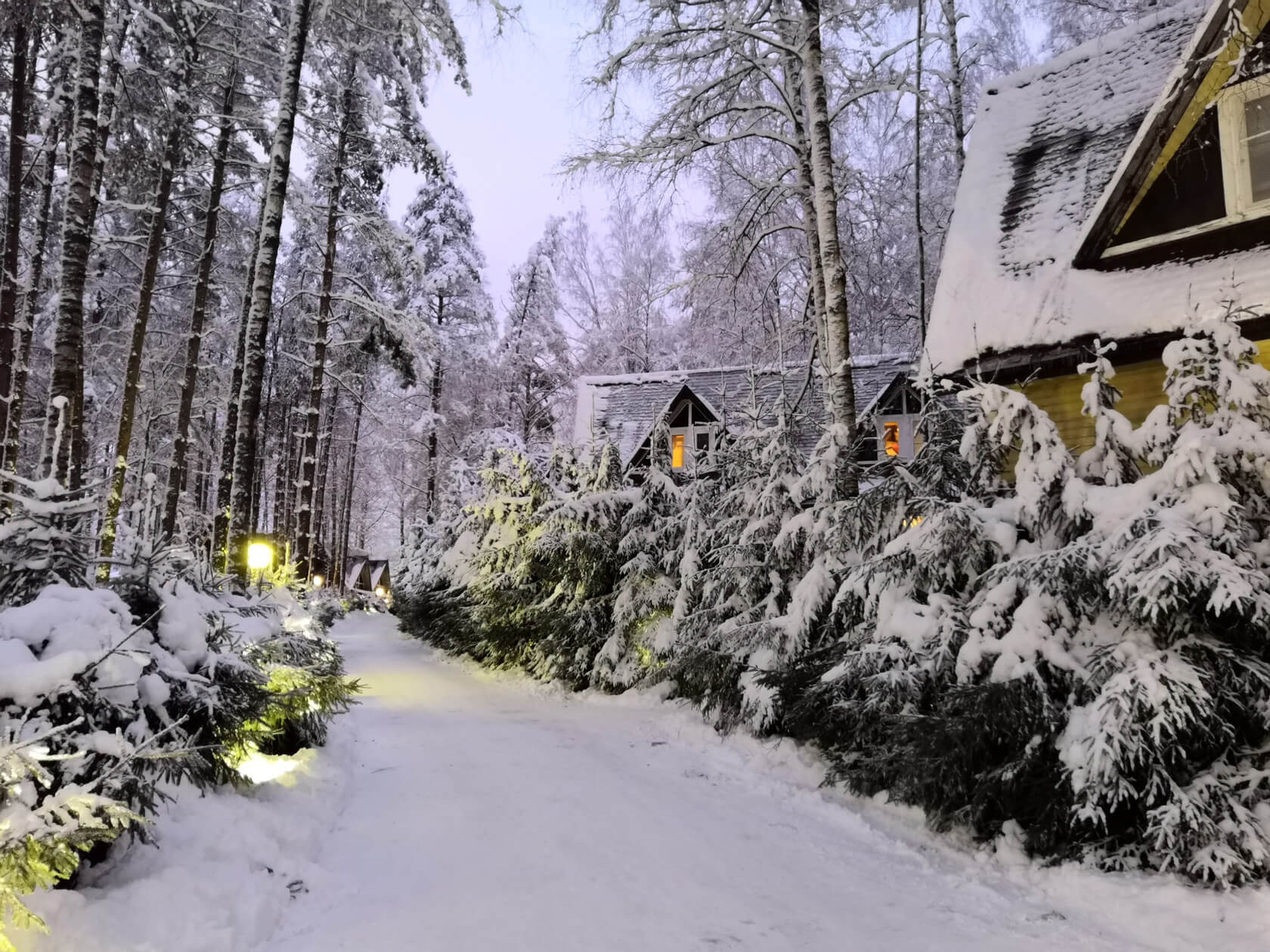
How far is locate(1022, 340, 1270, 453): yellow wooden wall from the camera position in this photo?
8367mm

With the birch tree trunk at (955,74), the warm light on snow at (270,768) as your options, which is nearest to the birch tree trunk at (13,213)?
the warm light on snow at (270,768)

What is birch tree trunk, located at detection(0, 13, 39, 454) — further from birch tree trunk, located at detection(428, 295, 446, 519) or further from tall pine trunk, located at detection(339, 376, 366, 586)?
tall pine trunk, located at detection(339, 376, 366, 586)

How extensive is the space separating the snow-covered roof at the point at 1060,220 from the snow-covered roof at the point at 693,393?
807 cm

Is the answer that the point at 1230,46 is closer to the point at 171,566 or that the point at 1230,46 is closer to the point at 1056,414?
the point at 1056,414

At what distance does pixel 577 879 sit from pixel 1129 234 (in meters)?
8.63

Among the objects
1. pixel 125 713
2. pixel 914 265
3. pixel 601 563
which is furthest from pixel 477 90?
pixel 914 265

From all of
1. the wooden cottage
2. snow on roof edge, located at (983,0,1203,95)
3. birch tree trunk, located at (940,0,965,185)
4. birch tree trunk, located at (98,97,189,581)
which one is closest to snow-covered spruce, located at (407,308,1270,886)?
the wooden cottage

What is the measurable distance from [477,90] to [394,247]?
3960 mm

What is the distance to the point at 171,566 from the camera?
5715mm

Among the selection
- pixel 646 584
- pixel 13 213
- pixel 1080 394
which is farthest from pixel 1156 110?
pixel 13 213

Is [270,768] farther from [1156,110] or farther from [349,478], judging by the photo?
[349,478]

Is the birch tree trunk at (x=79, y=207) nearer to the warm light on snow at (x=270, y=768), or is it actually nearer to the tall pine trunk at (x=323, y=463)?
the warm light on snow at (x=270, y=768)

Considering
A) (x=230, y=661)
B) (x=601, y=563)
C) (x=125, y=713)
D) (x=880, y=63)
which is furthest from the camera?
(x=601, y=563)

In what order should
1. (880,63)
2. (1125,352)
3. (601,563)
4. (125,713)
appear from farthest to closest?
(601,563), (880,63), (1125,352), (125,713)
